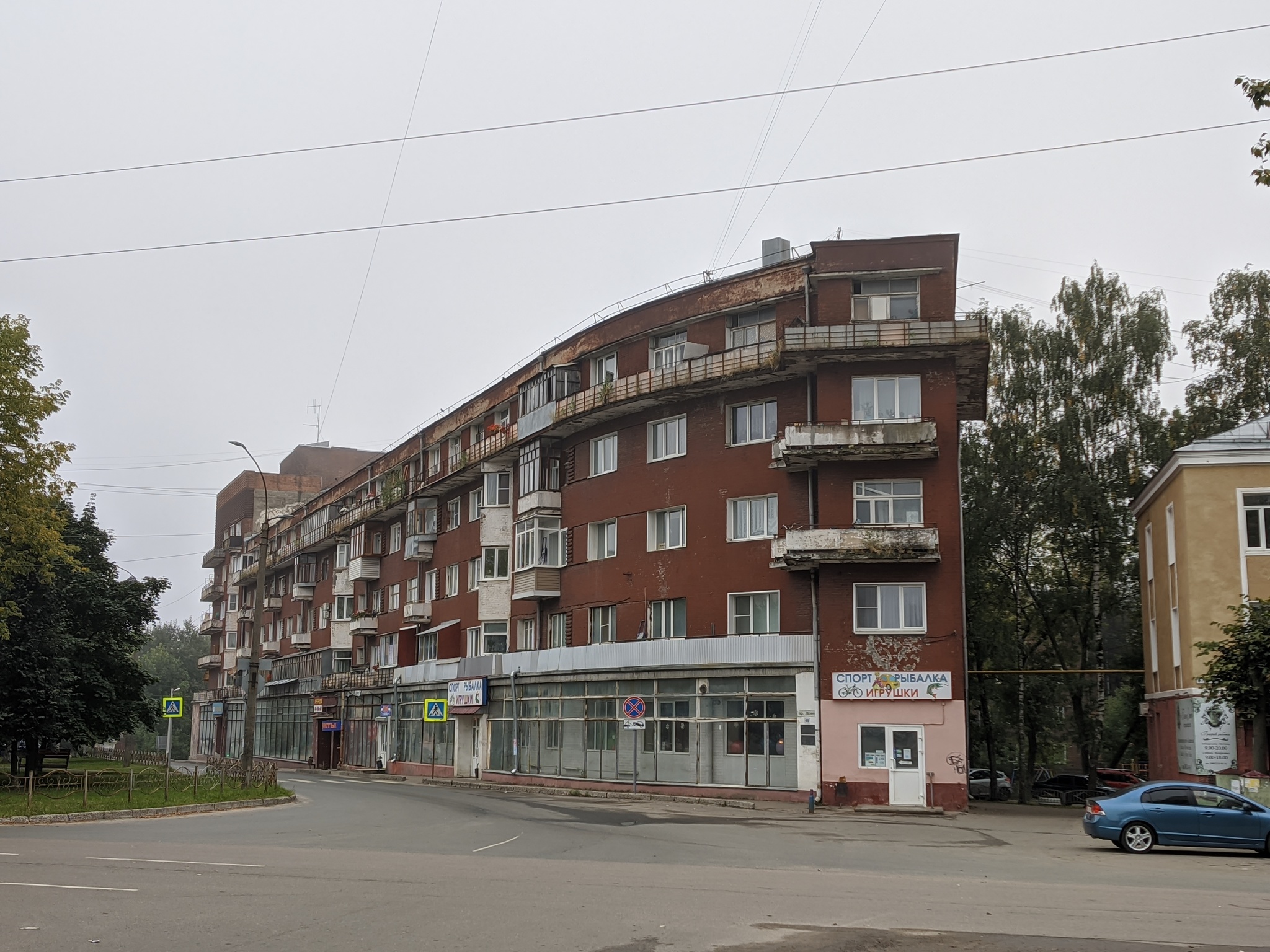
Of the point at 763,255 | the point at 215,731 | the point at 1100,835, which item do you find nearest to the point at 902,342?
the point at 763,255

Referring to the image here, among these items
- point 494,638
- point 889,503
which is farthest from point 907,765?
point 494,638

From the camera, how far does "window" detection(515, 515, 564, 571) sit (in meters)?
44.5

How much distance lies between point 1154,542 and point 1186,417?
10.2 m

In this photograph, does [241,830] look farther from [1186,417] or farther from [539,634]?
[1186,417]

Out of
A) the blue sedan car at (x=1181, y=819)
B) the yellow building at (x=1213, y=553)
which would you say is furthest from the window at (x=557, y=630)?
the blue sedan car at (x=1181, y=819)

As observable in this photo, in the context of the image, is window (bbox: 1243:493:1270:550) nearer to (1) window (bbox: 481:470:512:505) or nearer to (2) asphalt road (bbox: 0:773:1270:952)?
(2) asphalt road (bbox: 0:773:1270:952)

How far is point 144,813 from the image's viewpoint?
27.0 m

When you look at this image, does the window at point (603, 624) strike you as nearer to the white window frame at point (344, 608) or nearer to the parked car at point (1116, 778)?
the parked car at point (1116, 778)

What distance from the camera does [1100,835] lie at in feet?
69.3

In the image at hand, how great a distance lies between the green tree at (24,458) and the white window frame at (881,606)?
2129cm

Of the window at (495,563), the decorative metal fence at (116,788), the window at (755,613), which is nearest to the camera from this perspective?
the decorative metal fence at (116,788)

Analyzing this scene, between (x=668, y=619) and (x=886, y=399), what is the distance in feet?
33.3

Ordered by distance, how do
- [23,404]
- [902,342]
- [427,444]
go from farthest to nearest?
[427,444] < [902,342] < [23,404]

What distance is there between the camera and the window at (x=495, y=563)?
49.2 m
